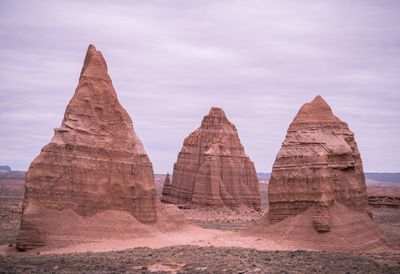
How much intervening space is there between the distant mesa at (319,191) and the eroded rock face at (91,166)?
29.5 feet

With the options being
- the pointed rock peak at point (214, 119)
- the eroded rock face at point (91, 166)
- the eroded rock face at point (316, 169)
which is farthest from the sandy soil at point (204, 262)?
the pointed rock peak at point (214, 119)

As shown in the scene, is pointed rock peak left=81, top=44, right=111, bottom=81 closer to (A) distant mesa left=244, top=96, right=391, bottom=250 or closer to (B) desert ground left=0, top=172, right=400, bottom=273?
(B) desert ground left=0, top=172, right=400, bottom=273

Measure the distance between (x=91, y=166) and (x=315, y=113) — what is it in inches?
609

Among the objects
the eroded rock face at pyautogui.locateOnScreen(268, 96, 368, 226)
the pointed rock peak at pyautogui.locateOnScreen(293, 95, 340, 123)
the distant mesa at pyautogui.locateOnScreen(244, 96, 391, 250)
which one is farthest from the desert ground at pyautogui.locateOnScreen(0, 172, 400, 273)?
the pointed rock peak at pyautogui.locateOnScreen(293, 95, 340, 123)

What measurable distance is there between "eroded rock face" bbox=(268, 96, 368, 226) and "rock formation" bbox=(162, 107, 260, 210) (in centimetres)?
4083

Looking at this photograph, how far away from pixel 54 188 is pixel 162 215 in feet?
37.5

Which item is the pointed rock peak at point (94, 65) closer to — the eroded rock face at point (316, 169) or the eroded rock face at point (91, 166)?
the eroded rock face at point (91, 166)

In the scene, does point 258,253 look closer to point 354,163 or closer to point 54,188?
point 354,163

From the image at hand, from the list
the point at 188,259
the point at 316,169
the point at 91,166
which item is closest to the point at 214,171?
the point at 91,166

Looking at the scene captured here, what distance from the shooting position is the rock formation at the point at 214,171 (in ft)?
266

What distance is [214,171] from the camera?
267 feet

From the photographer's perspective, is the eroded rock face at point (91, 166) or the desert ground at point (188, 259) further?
the eroded rock face at point (91, 166)

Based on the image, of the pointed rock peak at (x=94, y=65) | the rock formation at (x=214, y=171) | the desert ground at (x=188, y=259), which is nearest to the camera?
the desert ground at (x=188, y=259)

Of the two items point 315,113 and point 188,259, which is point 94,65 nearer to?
point 315,113
